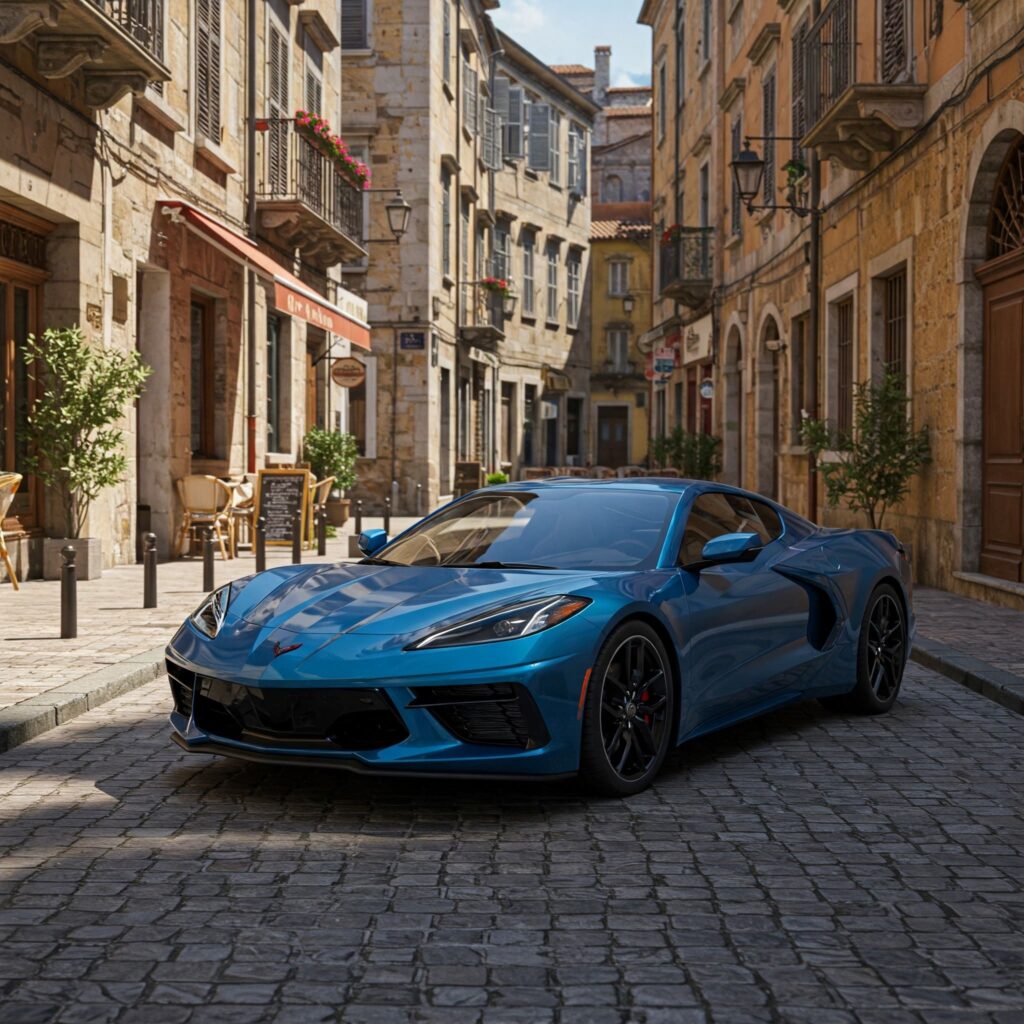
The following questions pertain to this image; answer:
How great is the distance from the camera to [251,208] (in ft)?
68.6

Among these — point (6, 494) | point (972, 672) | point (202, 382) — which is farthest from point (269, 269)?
point (972, 672)

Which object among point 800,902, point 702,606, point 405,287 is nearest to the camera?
point 800,902

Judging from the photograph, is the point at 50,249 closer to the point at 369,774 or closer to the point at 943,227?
the point at 943,227

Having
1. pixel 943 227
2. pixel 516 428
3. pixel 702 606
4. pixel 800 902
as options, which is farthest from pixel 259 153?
pixel 516 428

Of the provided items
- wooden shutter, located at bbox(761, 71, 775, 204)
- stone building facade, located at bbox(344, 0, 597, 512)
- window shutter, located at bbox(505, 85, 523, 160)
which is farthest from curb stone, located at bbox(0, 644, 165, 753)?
window shutter, located at bbox(505, 85, 523, 160)

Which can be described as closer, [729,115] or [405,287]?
[729,115]

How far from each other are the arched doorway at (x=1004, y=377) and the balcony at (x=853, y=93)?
6.91ft

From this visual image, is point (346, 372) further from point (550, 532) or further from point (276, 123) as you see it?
point (550, 532)

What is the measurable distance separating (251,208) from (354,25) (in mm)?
14934

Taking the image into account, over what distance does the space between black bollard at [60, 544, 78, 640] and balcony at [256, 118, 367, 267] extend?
12.0 m

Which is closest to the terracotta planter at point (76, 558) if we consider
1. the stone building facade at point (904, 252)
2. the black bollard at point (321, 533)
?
the black bollard at point (321, 533)

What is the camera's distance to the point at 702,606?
6.36 m

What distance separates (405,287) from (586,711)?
29607mm

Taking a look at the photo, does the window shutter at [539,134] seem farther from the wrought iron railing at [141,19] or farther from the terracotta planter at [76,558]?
the terracotta planter at [76,558]
